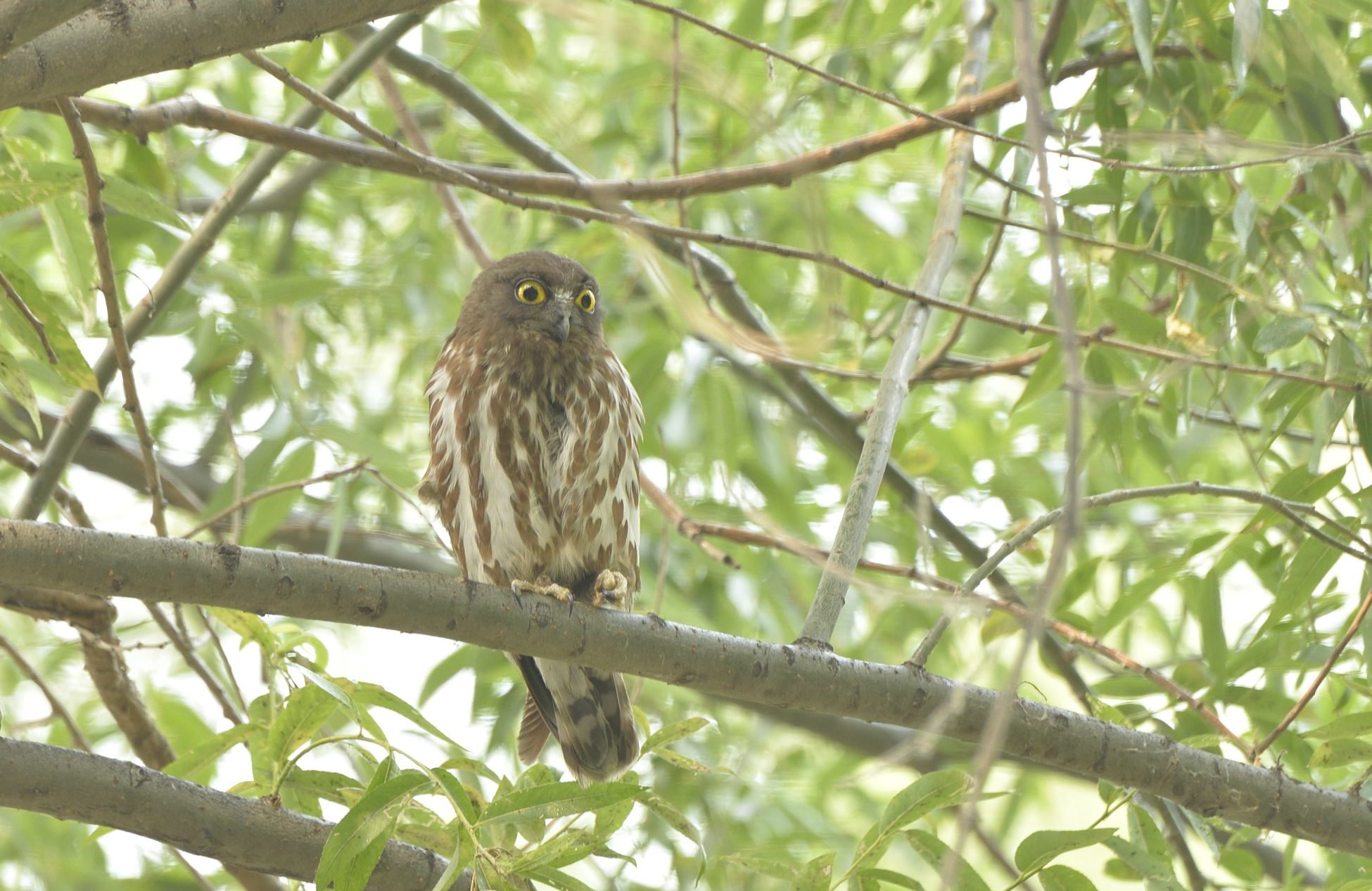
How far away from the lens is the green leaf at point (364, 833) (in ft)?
6.73

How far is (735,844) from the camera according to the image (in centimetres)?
483

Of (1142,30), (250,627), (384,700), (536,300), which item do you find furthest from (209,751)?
(1142,30)

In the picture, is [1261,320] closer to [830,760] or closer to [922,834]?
[922,834]

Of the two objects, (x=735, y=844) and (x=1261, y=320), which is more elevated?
(x=1261, y=320)

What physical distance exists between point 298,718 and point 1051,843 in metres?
1.39

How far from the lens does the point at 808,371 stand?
407 centimetres

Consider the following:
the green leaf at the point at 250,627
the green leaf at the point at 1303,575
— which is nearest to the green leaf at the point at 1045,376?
the green leaf at the point at 1303,575

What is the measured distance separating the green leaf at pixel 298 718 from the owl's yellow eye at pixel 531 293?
188cm

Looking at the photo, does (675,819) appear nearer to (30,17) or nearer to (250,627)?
(250,627)

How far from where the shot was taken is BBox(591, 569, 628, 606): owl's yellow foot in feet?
11.4

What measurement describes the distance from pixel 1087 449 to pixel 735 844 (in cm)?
230

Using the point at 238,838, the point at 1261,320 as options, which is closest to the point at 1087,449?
the point at 1261,320

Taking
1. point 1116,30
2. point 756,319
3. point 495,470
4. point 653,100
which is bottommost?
point 495,470

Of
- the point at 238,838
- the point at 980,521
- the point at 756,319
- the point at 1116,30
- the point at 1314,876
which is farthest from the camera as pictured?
the point at 980,521
